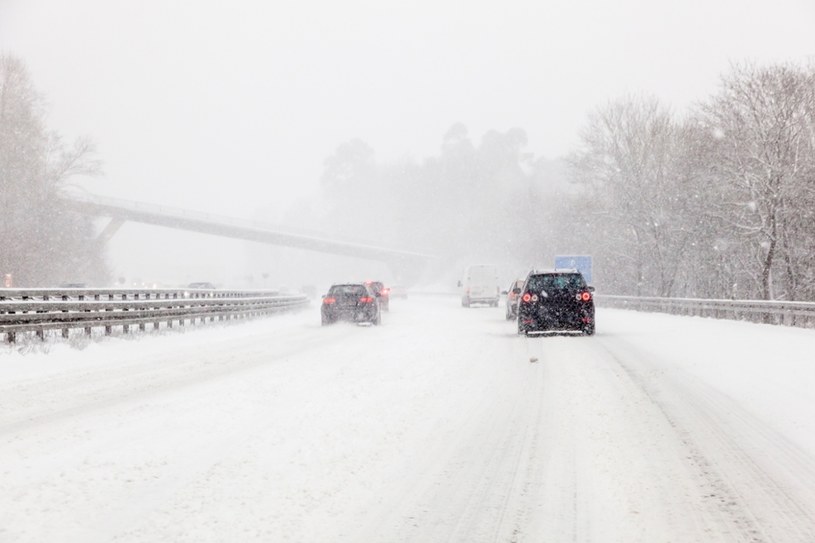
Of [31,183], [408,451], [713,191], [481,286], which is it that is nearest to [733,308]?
[713,191]

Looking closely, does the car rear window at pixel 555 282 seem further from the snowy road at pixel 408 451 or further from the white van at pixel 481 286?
the white van at pixel 481 286

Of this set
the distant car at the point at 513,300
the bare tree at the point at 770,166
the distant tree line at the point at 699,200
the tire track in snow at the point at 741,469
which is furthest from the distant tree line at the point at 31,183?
the tire track in snow at the point at 741,469

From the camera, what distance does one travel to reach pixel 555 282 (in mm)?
20984

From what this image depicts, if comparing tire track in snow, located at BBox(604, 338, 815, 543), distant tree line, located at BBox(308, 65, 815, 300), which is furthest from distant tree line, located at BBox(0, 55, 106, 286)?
tire track in snow, located at BBox(604, 338, 815, 543)

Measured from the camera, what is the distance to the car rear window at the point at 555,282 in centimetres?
2092

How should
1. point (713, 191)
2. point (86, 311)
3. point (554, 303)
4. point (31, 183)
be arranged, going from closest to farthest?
point (86, 311)
point (554, 303)
point (713, 191)
point (31, 183)

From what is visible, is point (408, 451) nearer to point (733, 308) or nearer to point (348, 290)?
point (348, 290)

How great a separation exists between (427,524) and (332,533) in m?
0.57

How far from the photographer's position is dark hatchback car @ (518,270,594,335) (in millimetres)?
20859

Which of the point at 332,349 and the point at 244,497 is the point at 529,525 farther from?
the point at 332,349

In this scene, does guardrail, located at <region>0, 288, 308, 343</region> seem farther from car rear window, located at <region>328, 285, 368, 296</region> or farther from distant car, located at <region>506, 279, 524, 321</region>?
distant car, located at <region>506, 279, 524, 321</region>

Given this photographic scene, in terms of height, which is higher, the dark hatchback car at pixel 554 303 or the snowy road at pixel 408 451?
the dark hatchback car at pixel 554 303

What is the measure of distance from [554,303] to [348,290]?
30.5 feet

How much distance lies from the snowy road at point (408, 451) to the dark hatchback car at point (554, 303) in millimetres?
6465
